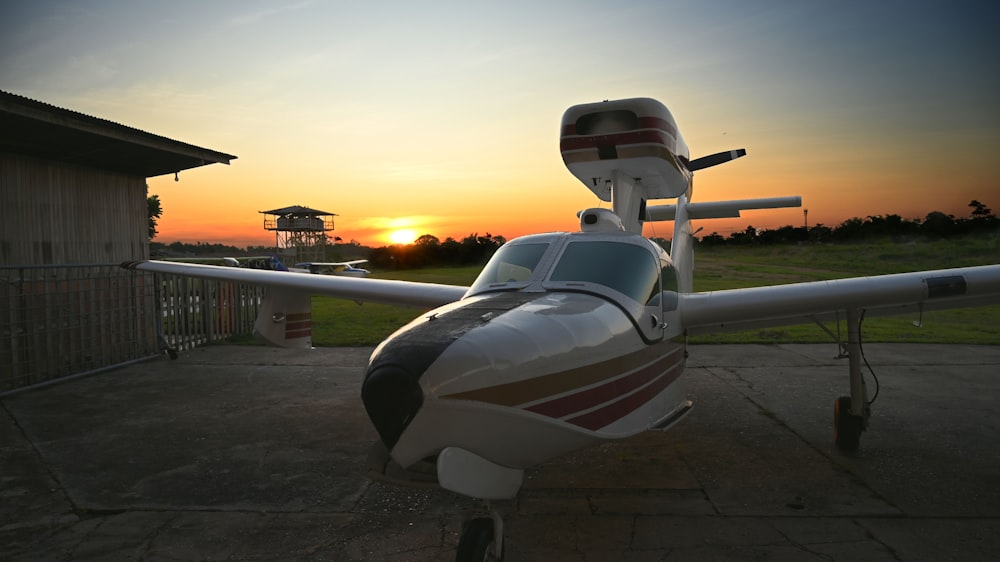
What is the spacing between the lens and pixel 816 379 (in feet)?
34.0

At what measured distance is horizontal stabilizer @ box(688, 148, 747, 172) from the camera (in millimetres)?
9047

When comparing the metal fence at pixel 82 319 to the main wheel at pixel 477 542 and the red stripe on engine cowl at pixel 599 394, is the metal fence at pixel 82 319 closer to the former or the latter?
the main wheel at pixel 477 542

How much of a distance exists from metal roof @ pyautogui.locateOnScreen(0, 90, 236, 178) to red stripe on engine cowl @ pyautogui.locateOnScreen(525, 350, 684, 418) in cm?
1022

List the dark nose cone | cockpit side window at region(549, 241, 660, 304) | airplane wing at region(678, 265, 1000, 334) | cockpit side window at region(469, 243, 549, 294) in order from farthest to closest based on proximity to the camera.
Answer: airplane wing at region(678, 265, 1000, 334) → cockpit side window at region(469, 243, 549, 294) → cockpit side window at region(549, 241, 660, 304) → the dark nose cone

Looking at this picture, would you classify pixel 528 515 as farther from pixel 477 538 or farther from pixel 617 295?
pixel 617 295

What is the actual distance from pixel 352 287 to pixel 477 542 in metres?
5.39

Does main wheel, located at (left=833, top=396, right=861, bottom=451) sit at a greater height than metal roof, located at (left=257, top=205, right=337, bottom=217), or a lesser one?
lesser

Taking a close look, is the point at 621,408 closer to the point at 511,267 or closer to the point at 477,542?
the point at 477,542

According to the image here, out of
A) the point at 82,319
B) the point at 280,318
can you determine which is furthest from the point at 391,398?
the point at 82,319

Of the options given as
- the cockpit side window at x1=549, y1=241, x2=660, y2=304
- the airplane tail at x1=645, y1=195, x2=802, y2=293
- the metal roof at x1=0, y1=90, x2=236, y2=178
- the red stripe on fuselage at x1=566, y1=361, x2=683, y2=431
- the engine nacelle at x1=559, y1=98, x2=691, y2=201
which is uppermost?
the metal roof at x1=0, y1=90, x2=236, y2=178

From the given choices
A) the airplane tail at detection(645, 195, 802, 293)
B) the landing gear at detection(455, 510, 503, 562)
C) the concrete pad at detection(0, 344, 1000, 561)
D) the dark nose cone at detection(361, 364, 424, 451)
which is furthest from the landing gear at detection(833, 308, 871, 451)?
the dark nose cone at detection(361, 364, 424, 451)

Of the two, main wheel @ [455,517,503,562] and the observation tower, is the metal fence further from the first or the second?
the observation tower

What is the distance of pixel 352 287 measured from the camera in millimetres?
8359

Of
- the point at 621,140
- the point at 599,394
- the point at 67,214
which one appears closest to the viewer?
the point at 599,394
